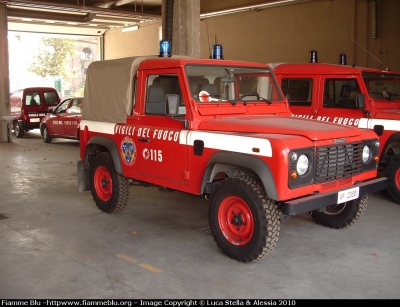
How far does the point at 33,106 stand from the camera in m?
16.0

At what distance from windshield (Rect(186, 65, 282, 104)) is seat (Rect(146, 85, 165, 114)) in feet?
1.68

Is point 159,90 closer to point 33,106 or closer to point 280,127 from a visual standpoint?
point 280,127

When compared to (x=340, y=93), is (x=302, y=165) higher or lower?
lower

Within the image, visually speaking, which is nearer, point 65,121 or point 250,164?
point 250,164

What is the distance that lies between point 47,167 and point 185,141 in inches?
240

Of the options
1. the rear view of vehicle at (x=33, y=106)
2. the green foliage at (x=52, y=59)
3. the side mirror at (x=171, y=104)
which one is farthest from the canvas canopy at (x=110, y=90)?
the green foliage at (x=52, y=59)

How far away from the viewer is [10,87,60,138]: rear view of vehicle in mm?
15945

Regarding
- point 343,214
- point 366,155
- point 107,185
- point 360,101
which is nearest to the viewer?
point 366,155

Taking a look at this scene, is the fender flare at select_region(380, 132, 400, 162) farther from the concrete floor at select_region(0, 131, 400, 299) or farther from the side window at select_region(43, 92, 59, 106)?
the side window at select_region(43, 92, 59, 106)

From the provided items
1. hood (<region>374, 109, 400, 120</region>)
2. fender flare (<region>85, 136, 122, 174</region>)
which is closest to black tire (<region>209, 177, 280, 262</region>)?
fender flare (<region>85, 136, 122, 174</region>)

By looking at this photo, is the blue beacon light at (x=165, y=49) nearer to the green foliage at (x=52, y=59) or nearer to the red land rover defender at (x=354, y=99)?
the red land rover defender at (x=354, y=99)

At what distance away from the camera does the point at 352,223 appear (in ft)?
18.1

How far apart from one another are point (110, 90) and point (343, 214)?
11.0 feet

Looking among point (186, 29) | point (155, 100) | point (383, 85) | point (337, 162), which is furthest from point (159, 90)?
point (186, 29)
